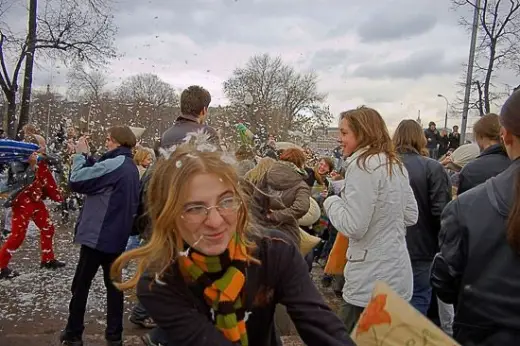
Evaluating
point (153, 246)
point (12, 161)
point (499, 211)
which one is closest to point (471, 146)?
point (499, 211)

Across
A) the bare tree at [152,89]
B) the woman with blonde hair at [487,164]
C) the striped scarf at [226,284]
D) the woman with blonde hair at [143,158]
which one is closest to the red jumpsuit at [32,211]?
the woman with blonde hair at [143,158]

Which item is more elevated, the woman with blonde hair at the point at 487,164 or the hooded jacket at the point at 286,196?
the woman with blonde hair at the point at 487,164

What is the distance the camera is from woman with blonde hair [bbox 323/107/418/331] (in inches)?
119

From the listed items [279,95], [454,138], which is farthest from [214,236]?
[279,95]

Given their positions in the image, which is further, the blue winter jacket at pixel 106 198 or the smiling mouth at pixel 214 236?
the blue winter jacket at pixel 106 198

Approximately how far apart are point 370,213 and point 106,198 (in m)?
2.30

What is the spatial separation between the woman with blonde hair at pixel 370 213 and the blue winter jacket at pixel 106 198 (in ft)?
6.32

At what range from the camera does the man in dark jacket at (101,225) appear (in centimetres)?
425

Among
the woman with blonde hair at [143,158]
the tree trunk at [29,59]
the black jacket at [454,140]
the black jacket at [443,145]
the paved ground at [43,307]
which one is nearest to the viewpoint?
the paved ground at [43,307]

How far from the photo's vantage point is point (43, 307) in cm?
531

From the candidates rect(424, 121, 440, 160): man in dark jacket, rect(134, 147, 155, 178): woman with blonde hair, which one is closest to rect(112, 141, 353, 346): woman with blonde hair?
rect(134, 147, 155, 178): woman with blonde hair

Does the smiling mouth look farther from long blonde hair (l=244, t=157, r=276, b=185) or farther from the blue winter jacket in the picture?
the blue winter jacket

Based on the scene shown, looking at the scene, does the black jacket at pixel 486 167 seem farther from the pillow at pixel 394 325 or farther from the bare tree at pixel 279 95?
the bare tree at pixel 279 95

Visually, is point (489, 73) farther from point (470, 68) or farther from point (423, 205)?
point (423, 205)
